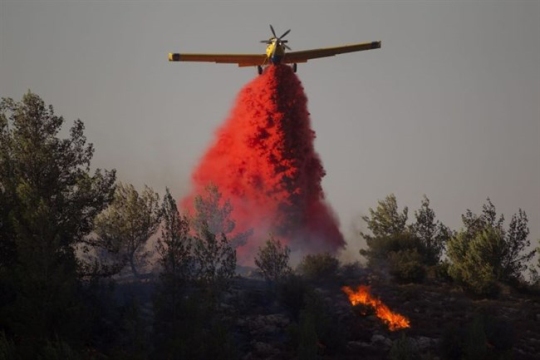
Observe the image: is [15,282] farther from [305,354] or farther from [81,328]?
[305,354]

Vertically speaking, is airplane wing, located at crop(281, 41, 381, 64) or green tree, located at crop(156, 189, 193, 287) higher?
airplane wing, located at crop(281, 41, 381, 64)

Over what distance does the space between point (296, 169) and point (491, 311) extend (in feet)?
85.7

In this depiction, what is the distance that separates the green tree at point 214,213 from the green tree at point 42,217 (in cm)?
3312

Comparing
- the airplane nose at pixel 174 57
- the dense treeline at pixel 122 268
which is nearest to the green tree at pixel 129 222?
the dense treeline at pixel 122 268

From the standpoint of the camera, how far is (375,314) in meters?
55.8

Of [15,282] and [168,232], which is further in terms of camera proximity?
[168,232]

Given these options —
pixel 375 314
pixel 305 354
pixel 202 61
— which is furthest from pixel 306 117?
pixel 305 354

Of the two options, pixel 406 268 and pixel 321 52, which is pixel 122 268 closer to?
pixel 406 268

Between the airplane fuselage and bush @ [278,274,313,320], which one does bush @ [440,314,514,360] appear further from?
the airplane fuselage

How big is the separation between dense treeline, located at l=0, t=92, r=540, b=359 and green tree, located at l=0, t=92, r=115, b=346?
2.7 inches

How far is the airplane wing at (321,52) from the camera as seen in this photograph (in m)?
73.8

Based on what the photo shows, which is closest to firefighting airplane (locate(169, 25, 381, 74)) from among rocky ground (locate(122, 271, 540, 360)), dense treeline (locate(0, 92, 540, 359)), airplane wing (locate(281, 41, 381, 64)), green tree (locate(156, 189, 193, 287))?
airplane wing (locate(281, 41, 381, 64))

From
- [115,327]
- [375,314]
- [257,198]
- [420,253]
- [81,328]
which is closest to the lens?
[81,328]

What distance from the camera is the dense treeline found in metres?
37.8
